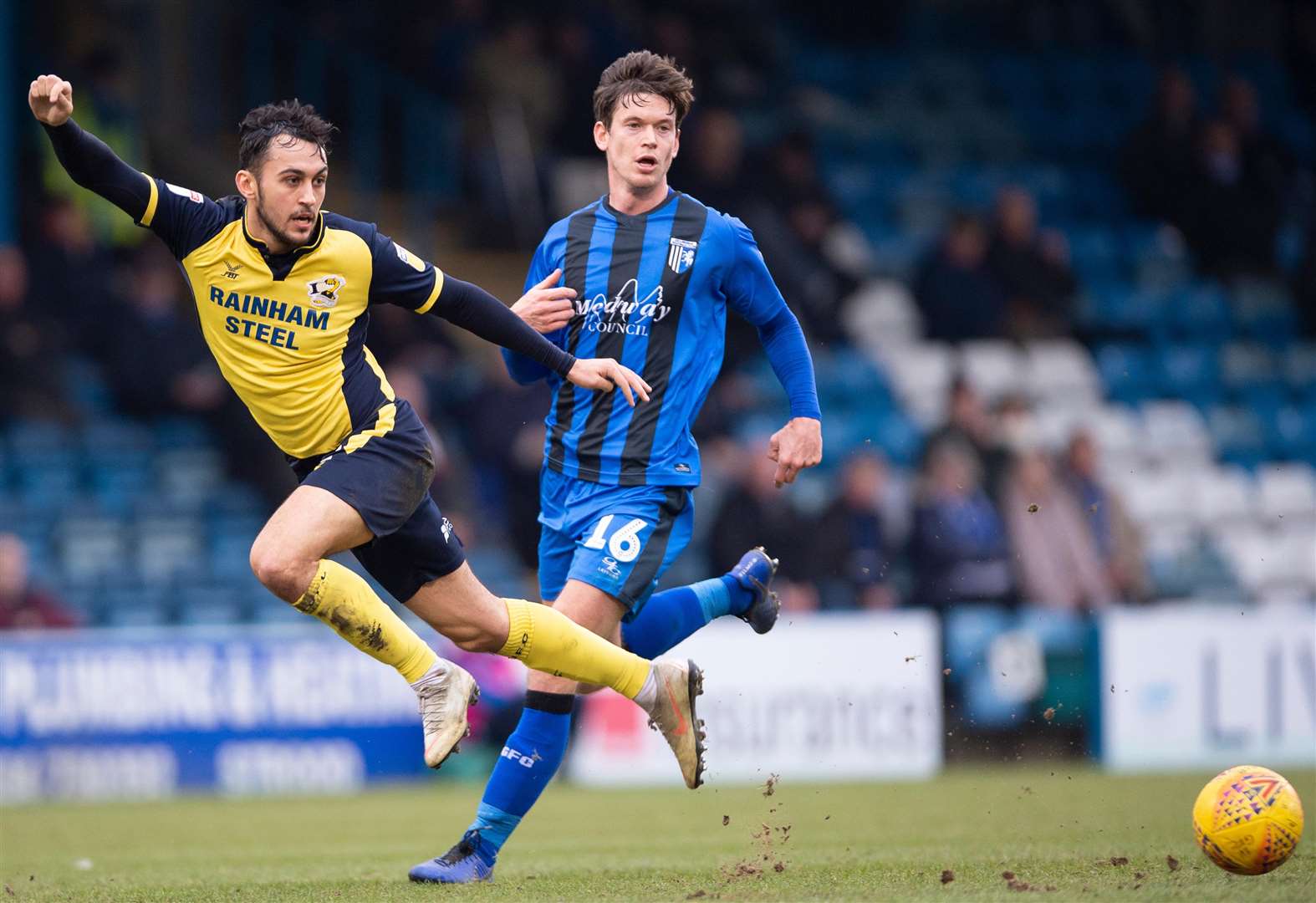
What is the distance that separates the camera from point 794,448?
6.56 meters

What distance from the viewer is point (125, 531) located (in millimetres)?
13023

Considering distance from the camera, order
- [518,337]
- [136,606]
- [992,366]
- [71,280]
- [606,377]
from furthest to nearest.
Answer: [992,366]
[71,280]
[136,606]
[606,377]
[518,337]

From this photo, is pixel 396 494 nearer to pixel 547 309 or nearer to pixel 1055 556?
pixel 547 309

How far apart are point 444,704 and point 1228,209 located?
41.3ft

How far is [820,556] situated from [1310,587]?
14.0 ft

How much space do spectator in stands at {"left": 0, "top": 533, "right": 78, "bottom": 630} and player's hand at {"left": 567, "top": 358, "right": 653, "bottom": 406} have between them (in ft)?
22.0

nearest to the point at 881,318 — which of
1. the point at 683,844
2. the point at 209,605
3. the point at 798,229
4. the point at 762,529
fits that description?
the point at 798,229

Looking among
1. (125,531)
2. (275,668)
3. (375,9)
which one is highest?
(375,9)

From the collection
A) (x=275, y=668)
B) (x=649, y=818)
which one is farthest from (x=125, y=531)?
(x=649, y=818)

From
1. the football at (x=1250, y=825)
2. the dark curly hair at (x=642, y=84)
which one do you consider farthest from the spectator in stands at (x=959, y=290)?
the football at (x=1250, y=825)

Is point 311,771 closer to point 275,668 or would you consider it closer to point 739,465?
point 275,668

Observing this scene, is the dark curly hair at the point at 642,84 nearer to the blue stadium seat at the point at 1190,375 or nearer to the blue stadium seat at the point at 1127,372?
the blue stadium seat at the point at 1127,372

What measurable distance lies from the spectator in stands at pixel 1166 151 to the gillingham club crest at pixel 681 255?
11.2m

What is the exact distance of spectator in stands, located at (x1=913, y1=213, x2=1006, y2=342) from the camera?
15.2m
